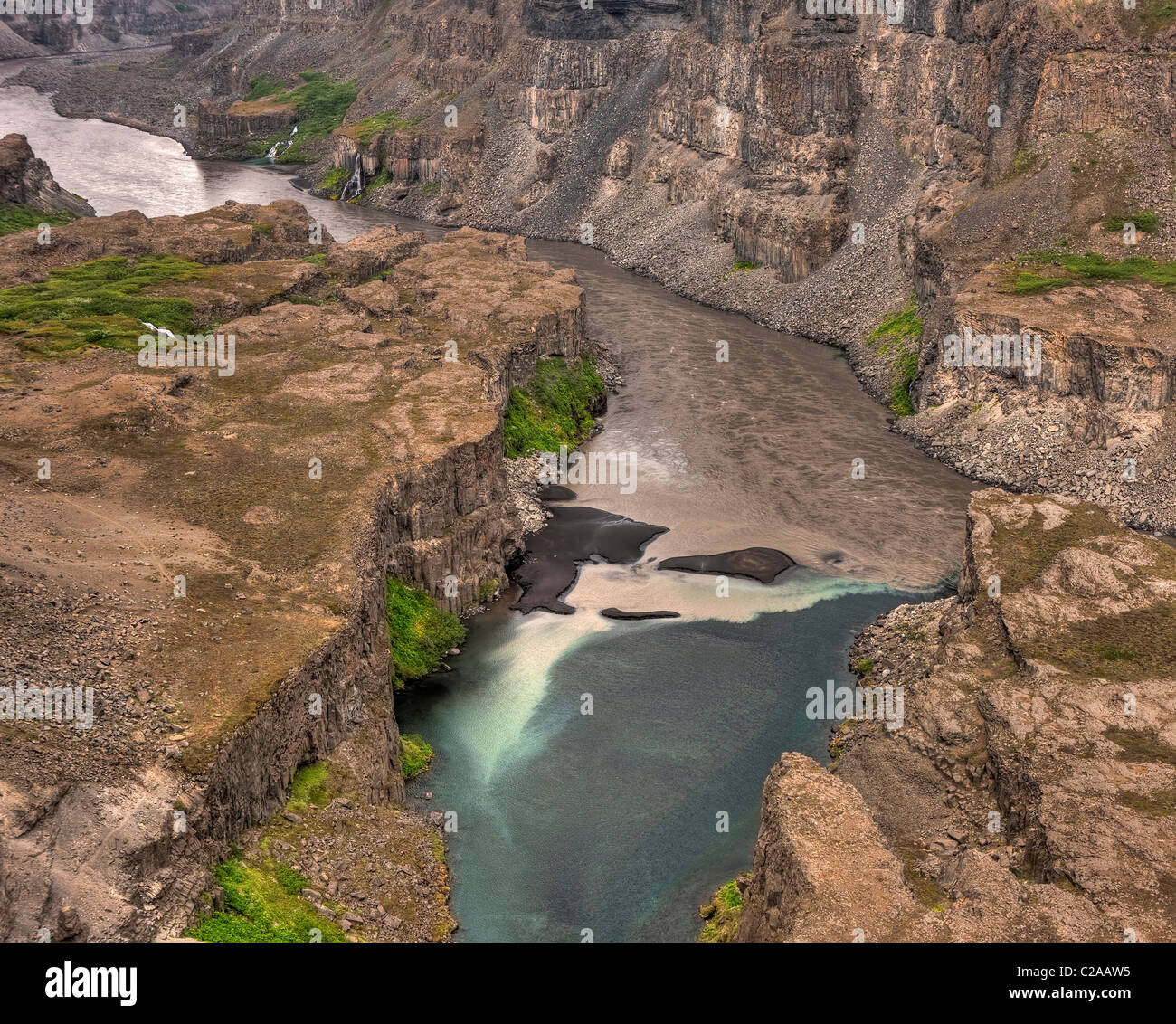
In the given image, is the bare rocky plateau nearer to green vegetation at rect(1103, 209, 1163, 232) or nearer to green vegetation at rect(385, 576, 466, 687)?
green vegetation at rect(1103, 209, 1163, 232)

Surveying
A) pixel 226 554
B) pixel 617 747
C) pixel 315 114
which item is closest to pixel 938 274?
pixel 617 747

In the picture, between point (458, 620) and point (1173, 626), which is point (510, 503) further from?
point (1173, 626)

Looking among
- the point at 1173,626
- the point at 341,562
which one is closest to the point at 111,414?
the point at 341,562

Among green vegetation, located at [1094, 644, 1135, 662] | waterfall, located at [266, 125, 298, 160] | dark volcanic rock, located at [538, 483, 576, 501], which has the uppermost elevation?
waterfall, located at [266, 125, 298, 160]

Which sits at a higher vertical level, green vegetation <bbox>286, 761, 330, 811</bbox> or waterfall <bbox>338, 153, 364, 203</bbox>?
waterfall <bbox>338, 153, 364, 203</bbox>

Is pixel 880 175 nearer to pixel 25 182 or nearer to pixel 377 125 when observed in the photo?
pixel 25 182

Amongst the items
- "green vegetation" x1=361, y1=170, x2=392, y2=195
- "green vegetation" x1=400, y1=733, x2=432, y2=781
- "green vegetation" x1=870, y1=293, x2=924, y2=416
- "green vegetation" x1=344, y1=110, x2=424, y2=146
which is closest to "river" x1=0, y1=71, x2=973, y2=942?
"green vegetation" x1=400, y1=733, x2=432, y2=781
